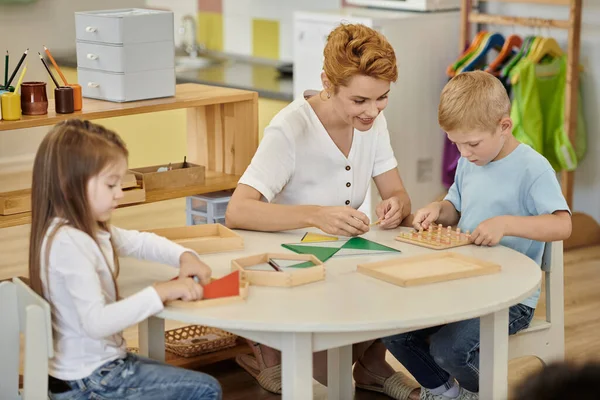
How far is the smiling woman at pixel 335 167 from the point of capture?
2291mm

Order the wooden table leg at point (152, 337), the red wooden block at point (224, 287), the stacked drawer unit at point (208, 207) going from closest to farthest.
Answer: the red wooden block at point (224, 287)
the wooden table leg at point (152, 337)
the stacked drawer unit at point (208, 207)

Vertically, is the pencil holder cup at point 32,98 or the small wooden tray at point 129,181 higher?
the pencil holder cup at point 32,98

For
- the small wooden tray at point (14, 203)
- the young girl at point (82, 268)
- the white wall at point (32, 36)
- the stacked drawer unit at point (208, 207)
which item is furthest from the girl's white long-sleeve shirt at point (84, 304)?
the white wall at point (32, 36)

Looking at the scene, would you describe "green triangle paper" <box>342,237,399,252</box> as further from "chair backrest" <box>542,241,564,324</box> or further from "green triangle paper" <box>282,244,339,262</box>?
"chair backrest" <box>542,241,564,324</box>

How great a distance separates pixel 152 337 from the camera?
2.10 meters

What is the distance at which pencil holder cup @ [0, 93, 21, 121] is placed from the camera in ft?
9.09

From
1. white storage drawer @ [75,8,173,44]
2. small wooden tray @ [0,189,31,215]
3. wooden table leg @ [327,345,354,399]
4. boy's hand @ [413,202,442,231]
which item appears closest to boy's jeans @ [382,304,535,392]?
wooden table leg @ [327,345,354,399]

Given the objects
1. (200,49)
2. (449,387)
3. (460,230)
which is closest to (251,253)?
(460,230)

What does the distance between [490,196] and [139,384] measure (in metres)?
0.99

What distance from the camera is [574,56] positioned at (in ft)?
13.7

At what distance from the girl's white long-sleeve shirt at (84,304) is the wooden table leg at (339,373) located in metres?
0.79

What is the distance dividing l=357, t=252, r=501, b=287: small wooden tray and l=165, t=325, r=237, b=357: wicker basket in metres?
1.19

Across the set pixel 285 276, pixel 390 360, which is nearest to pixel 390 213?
pixel 285 276

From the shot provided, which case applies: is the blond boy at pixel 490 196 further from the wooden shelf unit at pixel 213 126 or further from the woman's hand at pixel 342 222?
the wooden shelf unit at pixel 213 126
